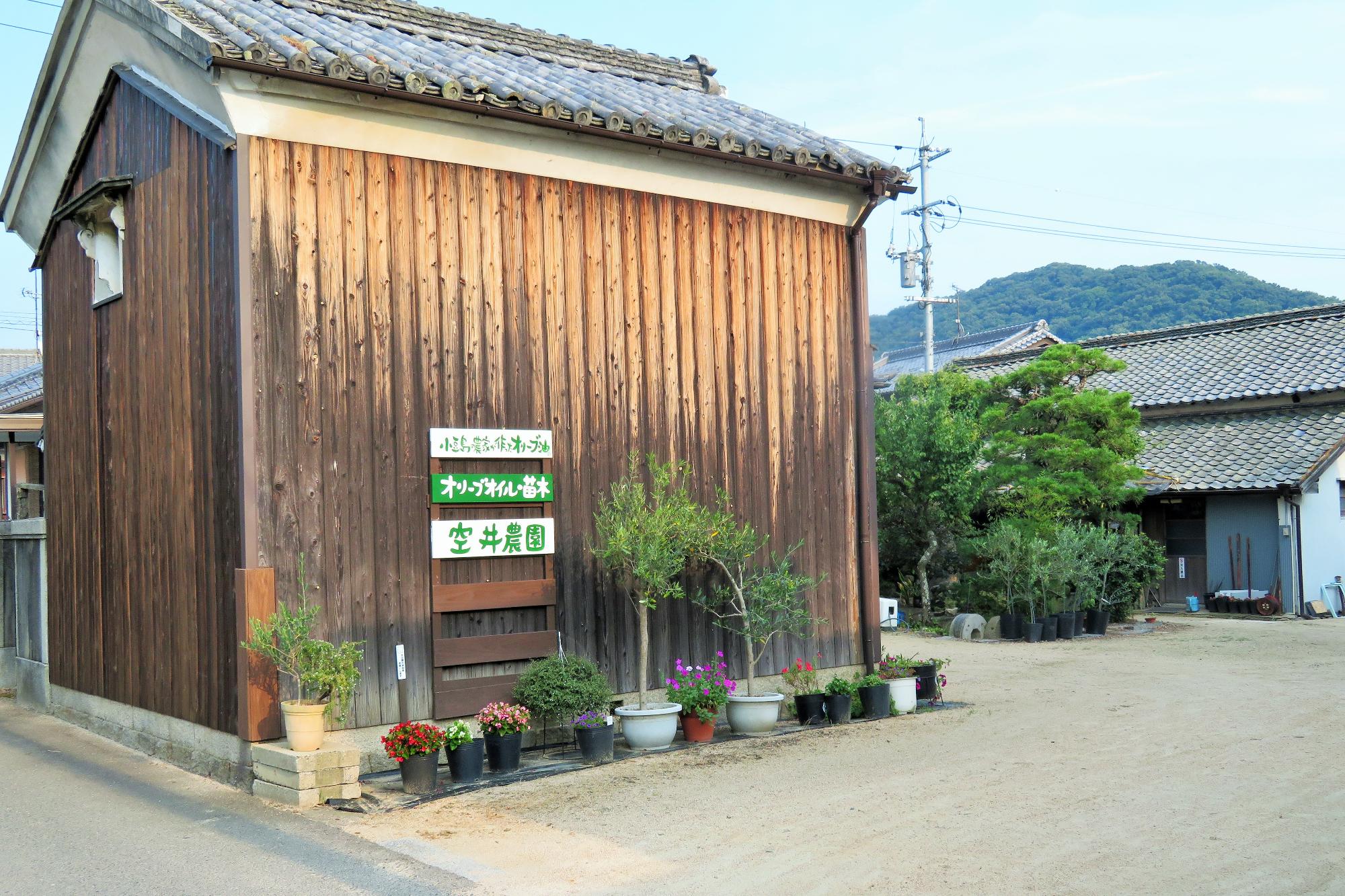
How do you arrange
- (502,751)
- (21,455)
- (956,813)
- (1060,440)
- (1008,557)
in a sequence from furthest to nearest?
(1060,440), (1008,557), (21,455), (502,751), (956,813)

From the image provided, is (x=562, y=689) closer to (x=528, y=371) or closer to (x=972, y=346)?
(x=528, y=371)

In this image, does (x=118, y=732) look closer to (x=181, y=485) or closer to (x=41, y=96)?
(x=181, y=485)

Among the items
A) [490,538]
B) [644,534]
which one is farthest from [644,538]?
[490,538]

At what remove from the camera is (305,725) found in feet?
23.7

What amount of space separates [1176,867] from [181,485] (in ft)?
22.6

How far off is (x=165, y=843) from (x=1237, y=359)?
76.4 ft

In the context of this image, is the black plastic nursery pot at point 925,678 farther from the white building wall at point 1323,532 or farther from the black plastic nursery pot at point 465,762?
the white building wall at point 1323,532

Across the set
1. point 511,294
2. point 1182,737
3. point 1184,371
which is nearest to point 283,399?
point 511,294

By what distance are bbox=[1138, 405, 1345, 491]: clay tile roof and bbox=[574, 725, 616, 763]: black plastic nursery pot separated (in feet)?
50.3

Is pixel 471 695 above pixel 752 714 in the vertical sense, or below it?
above

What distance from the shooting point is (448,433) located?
8547 millimetres

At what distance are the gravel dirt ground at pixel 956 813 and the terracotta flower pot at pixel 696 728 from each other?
0.20 metres

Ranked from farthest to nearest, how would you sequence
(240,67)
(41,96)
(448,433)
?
Result: (41,96), (448,433), (240,67)

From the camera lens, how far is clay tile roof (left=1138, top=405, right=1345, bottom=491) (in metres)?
20.0
